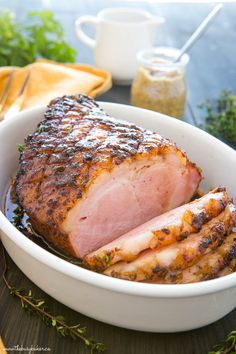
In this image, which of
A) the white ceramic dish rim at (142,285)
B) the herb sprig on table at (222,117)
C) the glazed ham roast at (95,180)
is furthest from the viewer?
the herb sprig on table at (222,117)

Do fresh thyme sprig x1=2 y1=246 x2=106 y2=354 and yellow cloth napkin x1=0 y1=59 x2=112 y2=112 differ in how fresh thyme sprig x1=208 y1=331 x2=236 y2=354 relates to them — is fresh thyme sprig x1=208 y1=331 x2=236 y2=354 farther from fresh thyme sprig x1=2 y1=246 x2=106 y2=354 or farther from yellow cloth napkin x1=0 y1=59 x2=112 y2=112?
yellow cloth napkin x1=0 y1=59 x2=112 y2=112

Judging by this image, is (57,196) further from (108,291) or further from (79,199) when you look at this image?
(108,291)

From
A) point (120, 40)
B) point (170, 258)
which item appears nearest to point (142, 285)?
point (170, 258)

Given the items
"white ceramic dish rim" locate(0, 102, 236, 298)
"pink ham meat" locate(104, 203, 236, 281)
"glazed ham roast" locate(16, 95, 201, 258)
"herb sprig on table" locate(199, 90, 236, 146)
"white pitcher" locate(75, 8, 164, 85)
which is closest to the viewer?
"white ceramic dish rim" locate(0, 102, 236, 298)

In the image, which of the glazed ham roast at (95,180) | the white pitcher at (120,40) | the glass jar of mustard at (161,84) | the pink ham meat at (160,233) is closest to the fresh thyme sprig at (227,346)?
the pink ham meat at (160,233)

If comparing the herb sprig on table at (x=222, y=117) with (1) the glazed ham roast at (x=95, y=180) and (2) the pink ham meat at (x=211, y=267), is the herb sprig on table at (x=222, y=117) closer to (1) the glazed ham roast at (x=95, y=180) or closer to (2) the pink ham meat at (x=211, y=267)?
(1) the glazed ham roast at (x=95, y=180)

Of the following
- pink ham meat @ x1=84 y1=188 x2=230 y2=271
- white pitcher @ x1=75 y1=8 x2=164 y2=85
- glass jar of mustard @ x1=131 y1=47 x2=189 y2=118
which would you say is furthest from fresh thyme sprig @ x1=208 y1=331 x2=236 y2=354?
white pitcher @ x1=75 y1=8 x2=164 y2=85
